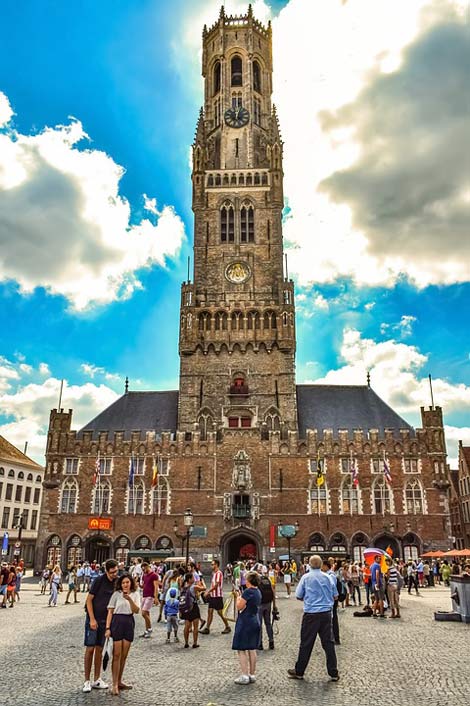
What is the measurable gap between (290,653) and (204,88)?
6448 centimetres

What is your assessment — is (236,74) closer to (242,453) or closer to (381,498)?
(242,453)

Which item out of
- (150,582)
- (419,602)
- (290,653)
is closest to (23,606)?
(150,582)

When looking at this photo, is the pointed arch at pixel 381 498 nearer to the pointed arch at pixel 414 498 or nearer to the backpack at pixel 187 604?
the pointed arch at pixel 414 498

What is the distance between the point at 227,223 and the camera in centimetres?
5662

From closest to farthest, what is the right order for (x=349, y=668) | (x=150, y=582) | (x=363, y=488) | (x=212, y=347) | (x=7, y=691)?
(x=7, y=691)
(x=349, y=668)
(x=150, y=582)
(x=363, y=488)
(x=212, y=347)

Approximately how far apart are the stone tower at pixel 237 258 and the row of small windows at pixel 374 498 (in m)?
6.12

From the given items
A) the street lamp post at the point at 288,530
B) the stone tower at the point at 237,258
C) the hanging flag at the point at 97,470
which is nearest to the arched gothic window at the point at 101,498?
the hanging flag at the point at 97,470

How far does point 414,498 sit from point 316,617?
39207 millimetres

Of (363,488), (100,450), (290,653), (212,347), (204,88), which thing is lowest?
(290,653)

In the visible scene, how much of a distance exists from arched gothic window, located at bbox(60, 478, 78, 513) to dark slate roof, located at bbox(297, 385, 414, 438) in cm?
1967

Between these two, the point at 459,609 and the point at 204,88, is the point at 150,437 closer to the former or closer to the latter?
the point at 459,609

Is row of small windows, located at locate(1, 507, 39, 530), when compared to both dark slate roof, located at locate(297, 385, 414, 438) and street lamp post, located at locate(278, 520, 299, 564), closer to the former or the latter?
street lamp post, located at locate(278, 520, 299, 564)

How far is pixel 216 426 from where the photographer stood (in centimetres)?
4822

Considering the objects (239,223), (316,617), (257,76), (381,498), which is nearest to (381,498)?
(381,498)
